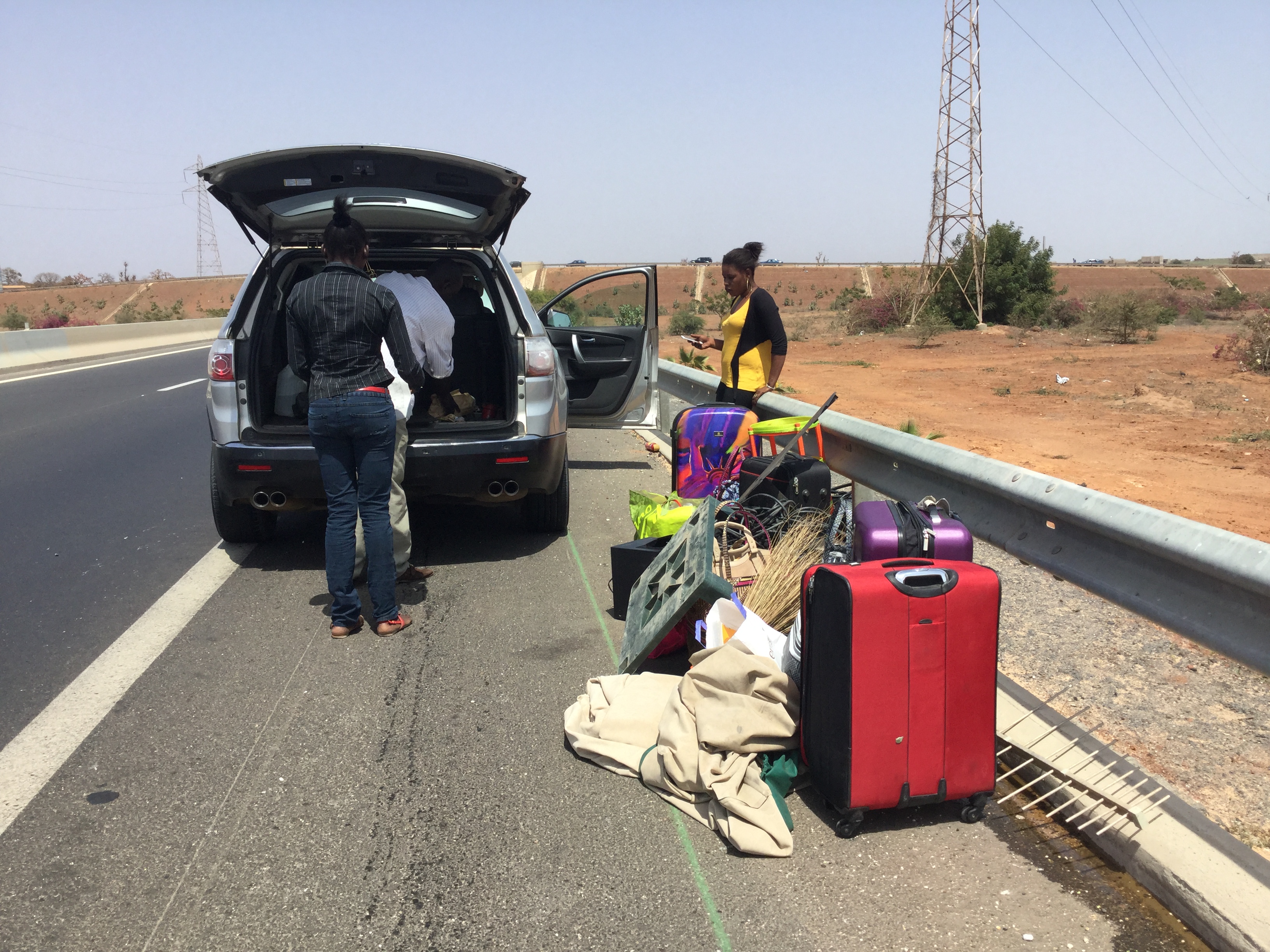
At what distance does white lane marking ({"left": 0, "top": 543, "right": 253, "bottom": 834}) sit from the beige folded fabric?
1.76 metres

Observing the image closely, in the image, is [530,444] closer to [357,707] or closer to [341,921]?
[357,707]

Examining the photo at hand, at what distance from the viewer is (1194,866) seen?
265 cm

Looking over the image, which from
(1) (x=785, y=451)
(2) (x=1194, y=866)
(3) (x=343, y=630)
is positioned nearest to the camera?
(2) (x=1194, y=866)

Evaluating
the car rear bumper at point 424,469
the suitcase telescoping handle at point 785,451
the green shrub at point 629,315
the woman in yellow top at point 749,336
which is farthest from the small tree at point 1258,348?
the car rear bumper at point 424,469

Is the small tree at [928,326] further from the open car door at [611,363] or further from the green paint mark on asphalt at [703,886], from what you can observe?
the green paint mark on asphalt at [703,886]

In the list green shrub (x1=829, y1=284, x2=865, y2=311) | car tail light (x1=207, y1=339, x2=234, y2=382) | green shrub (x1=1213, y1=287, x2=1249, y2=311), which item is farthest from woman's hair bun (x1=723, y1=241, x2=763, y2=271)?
green shrub (x1=1213, y1=287, x2=1249, y2=311)

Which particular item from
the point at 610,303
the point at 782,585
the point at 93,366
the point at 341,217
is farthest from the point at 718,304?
the point at 782,585

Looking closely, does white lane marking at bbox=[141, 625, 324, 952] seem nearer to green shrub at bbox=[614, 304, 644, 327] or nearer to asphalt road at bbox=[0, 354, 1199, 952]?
asphalt road at bbox=[0, 354, 1199, 952]

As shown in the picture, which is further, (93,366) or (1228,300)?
(1228,300)

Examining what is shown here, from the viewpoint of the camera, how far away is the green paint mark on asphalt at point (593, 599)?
4.51 meters

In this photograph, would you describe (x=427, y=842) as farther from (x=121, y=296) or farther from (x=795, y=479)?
(x=121, y=296)

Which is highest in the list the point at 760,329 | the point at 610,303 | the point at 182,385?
the point at 610,303

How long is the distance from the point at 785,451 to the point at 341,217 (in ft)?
7.90

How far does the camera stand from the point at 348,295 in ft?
15.1
